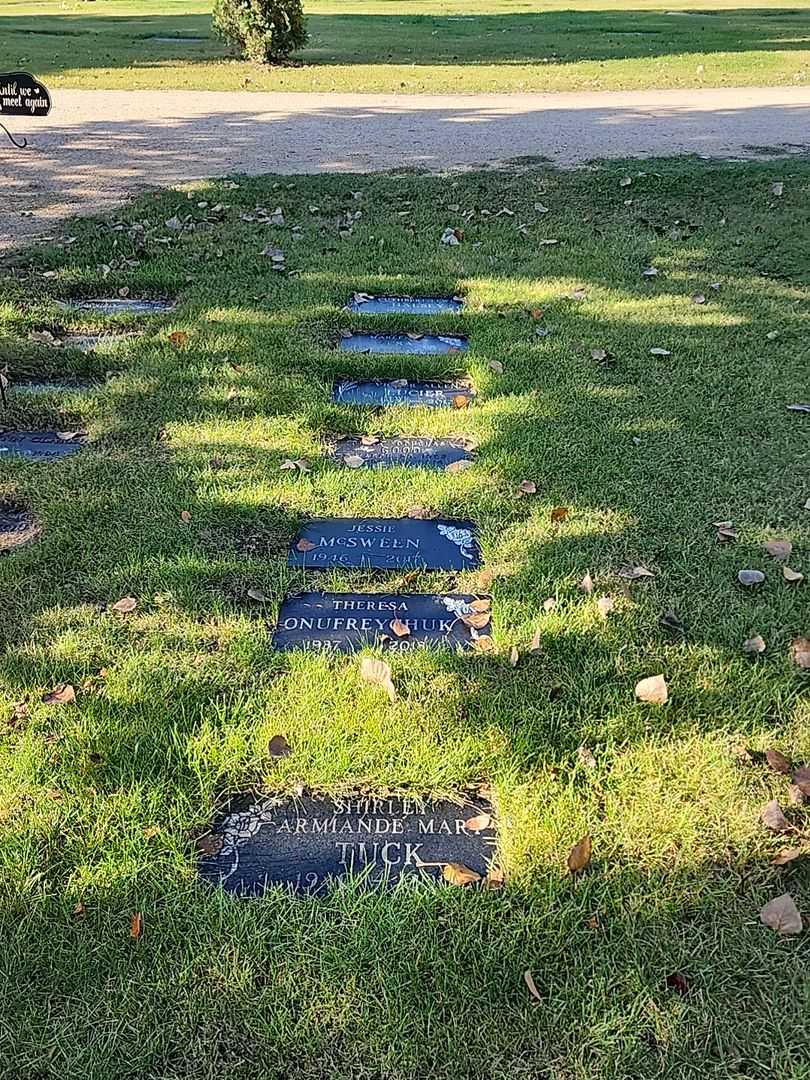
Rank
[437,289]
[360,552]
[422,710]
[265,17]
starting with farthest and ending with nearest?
[265,17] → [437,289] → [360,552] → [422,710]

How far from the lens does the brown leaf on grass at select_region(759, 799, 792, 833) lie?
2.09m

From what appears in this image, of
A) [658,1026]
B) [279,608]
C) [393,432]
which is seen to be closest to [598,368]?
[393,432]

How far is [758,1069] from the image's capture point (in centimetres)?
164

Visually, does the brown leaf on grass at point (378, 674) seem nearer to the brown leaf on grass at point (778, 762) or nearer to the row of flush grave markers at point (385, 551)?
the row of flush grave markers at point (385, 551)

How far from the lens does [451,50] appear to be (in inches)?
738

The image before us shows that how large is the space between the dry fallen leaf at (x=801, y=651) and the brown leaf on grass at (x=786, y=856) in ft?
2.19

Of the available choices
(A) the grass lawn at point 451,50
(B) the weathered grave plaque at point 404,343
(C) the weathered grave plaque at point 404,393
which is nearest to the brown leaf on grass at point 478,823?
(C) the weathered grave plaque at point 404,393

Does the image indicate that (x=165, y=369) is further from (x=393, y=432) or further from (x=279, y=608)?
(x=279, y=608)

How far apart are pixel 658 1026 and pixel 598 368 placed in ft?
10.7

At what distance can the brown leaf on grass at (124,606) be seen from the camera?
275cm

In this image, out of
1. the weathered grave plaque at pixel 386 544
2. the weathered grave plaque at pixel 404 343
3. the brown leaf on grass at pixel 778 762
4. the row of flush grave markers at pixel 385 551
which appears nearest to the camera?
the brown leaf on grass at pixel 778 762

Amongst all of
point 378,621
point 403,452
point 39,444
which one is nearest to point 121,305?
point 39,444

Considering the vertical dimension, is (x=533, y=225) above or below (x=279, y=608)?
above

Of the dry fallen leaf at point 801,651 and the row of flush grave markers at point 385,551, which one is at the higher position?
the row of flush grave markers at point 385,551
